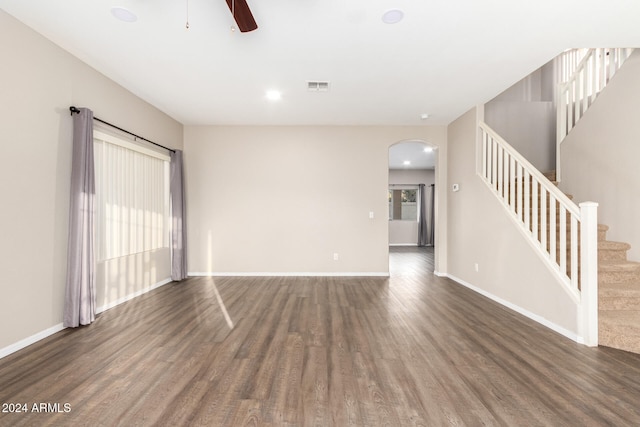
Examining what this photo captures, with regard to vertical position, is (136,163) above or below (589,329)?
above

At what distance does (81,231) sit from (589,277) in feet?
16.4

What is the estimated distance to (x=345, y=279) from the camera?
5070 mm

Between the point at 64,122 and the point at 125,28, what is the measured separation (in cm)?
120

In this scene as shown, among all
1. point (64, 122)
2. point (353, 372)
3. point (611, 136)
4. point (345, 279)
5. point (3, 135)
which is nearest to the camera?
point (353, 372)

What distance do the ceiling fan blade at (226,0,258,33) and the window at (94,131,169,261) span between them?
250 cm

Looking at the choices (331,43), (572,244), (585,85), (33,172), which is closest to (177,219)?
(33,172)

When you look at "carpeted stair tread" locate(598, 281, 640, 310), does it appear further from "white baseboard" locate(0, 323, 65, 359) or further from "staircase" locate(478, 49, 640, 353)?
"white baseboard" locate(0, 323, 65, 359)

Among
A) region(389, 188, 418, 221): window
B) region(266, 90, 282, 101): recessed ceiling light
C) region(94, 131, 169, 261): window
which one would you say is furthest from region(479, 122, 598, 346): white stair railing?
region(389, 188, 418, 221): window

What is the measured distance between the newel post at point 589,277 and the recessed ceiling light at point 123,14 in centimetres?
429

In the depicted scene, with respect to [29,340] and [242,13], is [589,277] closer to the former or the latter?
[242,13]

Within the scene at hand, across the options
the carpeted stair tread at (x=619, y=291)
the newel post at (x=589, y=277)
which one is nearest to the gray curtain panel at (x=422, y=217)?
the carpeted stair tread at (x=619, y=291)

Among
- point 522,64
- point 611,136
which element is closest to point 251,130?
point 522,64

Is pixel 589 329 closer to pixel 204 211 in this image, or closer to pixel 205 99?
pixel 205 99

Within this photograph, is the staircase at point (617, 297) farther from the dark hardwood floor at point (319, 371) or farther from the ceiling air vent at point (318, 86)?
the ceiling air vent at point (318, 86)
